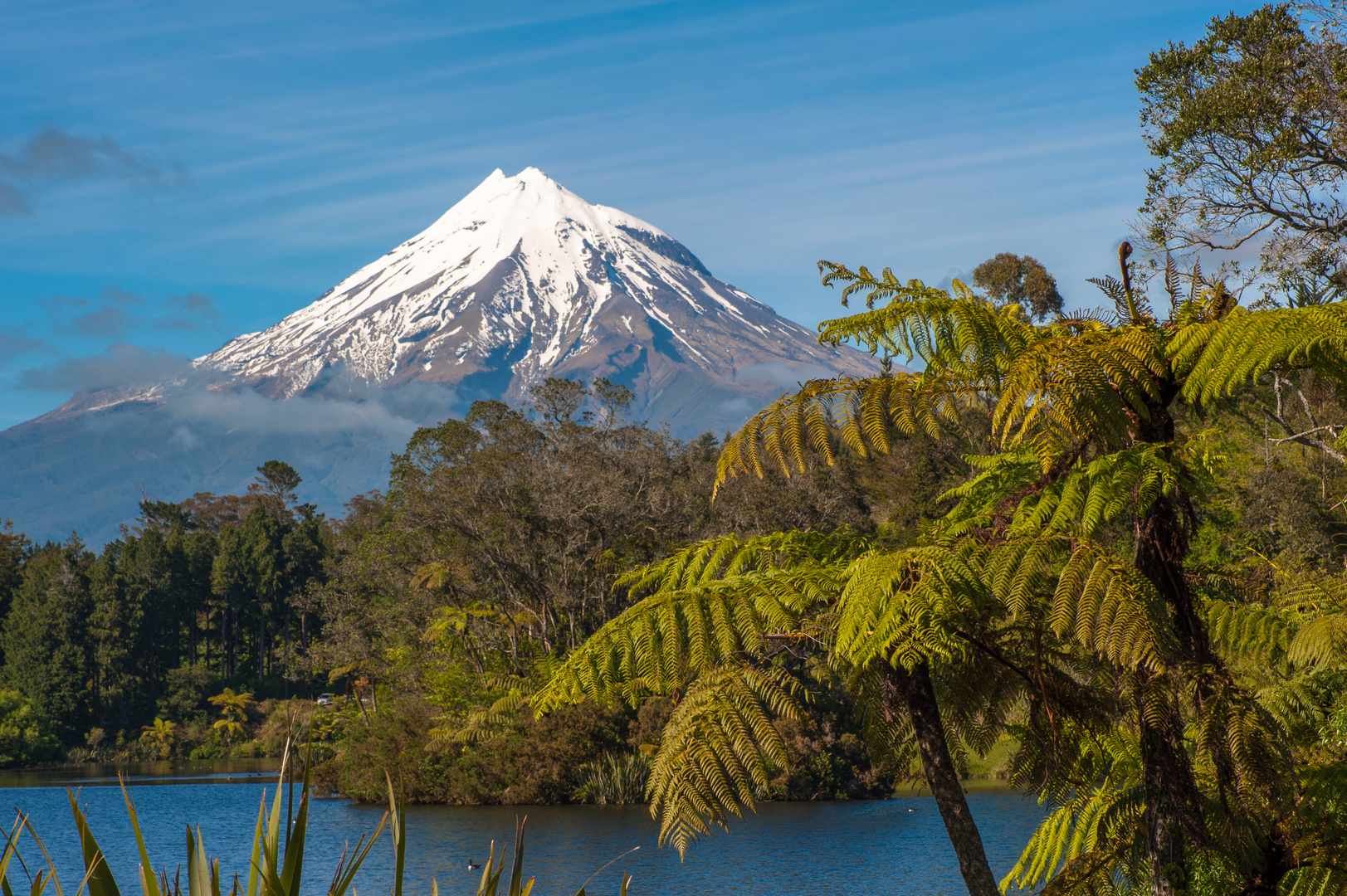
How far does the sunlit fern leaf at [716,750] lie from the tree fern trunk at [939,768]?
0.31 m

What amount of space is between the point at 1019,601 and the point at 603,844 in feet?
68.6

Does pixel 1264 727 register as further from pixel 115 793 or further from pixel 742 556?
pixel 115 793

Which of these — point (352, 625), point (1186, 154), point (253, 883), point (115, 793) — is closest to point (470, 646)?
point (352, 625)

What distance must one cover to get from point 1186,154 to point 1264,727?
13.3 m

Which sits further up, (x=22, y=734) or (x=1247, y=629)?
(x=1247, y=629)

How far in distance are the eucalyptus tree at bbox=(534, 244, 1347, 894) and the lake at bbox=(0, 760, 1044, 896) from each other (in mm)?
12909

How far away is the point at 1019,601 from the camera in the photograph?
2641 mm

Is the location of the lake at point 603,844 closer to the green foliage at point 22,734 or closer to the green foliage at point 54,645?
the green foliage at point 22,734

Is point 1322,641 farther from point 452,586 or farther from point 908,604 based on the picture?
point 452,586

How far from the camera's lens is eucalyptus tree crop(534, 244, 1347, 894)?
2617mm

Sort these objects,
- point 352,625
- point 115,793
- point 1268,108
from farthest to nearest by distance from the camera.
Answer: point 115,793 < point 352,625 < point 1268,108

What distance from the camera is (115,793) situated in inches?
1491

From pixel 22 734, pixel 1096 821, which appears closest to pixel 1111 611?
pixel 1096 821

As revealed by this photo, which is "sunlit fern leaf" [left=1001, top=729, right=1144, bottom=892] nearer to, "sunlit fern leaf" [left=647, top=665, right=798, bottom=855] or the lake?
"sunlit fern leaf" [left=647, top=665, right=798, bottom=855]
